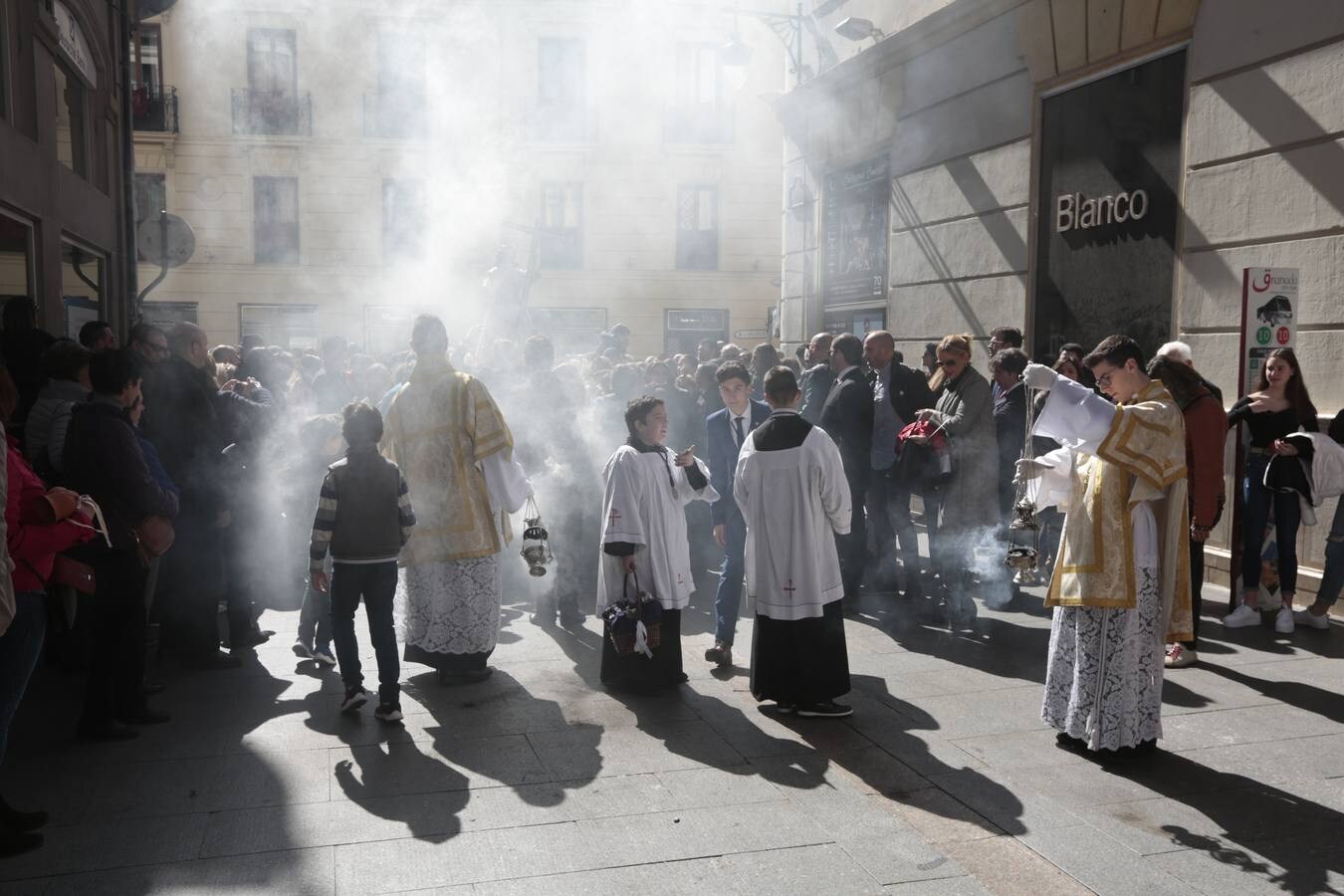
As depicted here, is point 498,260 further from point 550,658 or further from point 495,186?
point 495,186

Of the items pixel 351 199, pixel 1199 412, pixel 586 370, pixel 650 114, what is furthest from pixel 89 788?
pixel 650 114

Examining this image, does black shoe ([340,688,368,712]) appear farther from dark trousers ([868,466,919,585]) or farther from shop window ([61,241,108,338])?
shop window ([61,241,108,338])

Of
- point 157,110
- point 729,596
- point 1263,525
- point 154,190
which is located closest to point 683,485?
point 729,596

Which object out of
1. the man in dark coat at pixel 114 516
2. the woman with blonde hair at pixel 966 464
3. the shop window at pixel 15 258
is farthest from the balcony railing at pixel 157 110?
the woman with blonde hair at pixel 966 464

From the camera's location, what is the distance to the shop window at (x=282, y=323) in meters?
25.0

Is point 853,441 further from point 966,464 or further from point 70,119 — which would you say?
point 70,119

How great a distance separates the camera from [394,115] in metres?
23.1

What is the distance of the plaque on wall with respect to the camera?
13.0 metres

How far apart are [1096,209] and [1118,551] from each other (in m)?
5.70

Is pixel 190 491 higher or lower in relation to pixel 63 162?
lower

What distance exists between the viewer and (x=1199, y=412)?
638 centimetres

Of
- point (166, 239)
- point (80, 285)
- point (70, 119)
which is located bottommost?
point (80, 285)

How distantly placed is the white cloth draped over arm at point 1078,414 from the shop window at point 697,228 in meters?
22.5

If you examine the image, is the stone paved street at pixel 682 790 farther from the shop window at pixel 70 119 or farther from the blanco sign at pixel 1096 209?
the shop window at pixel 70 119
